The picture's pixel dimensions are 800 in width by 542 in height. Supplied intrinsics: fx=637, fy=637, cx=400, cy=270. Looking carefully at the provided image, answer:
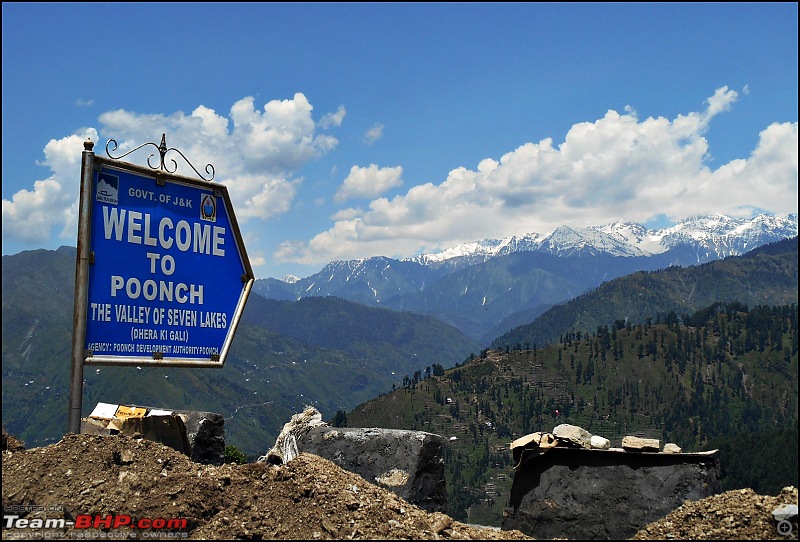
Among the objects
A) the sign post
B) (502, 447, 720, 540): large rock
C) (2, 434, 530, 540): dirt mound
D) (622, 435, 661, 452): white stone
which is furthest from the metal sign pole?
(622, 435, 661, 452): white stone

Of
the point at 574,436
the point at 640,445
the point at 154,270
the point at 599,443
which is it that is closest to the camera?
the point at 640,445

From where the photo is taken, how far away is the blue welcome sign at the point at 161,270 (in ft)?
26.6

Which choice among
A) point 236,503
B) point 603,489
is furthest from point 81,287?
point 603,489

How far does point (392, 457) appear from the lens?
8930mm

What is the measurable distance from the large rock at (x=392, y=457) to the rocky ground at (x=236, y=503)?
1.22 meters

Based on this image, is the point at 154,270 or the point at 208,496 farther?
the point at 154,270

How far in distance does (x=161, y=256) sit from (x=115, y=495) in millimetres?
3183

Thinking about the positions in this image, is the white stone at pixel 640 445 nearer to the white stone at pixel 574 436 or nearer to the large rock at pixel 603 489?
the large rock at pixel 603 489

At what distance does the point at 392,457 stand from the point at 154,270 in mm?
4136

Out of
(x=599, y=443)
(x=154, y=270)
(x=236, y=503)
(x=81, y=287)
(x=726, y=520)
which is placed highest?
(x=154, y=270)

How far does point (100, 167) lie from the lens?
8.05 meters

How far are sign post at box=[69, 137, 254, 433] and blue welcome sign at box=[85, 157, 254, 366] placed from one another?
0.04 ft

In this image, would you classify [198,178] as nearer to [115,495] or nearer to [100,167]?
[100,167]

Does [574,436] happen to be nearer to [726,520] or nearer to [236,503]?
[726,520]
